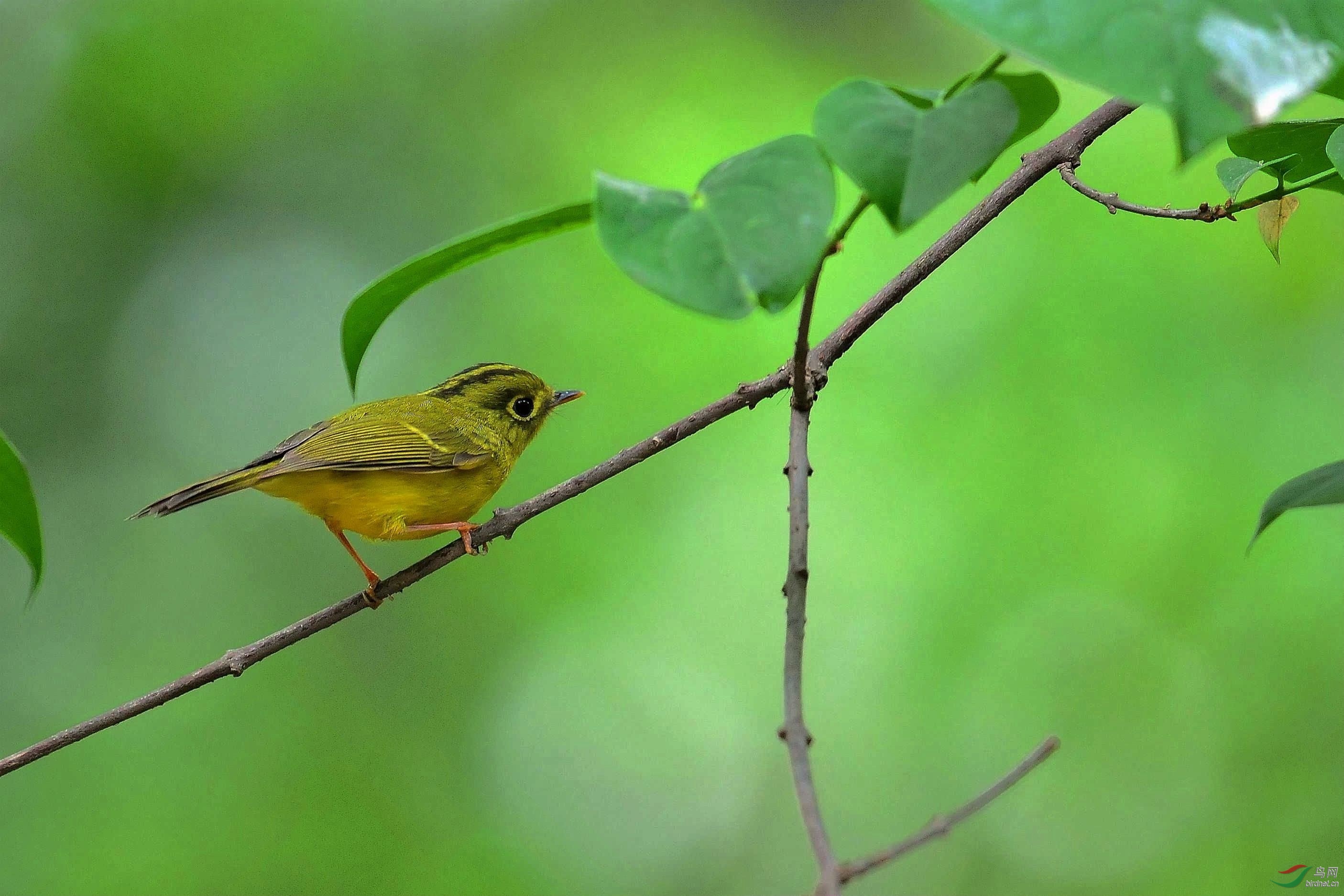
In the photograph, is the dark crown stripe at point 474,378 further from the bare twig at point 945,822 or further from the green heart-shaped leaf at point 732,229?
the bare twig at point 945,822

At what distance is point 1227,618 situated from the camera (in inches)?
214

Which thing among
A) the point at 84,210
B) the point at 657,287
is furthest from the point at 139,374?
the point at 657,287

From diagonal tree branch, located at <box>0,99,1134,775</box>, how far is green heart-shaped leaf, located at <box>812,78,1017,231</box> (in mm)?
621

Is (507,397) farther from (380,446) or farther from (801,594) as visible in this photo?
(801,594)

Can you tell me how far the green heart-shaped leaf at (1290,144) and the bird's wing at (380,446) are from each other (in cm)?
229

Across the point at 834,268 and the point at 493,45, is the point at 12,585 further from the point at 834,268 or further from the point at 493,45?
the point at 834,268

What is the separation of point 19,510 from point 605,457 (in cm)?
478

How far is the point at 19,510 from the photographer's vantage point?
5.50 feet

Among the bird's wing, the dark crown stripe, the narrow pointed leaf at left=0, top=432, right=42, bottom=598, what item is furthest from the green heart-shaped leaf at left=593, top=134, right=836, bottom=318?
the dark crown stripe

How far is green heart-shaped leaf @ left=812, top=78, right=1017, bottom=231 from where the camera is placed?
1.04m

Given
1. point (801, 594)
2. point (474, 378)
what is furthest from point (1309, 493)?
point (474, 378)

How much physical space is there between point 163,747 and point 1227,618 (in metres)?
5.60

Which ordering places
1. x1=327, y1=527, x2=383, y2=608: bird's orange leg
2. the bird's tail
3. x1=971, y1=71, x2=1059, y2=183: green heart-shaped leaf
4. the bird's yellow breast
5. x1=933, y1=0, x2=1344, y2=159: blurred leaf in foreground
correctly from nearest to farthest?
x1=933, y1=0, x2=1344, y2=159: blurred leaf in foreground → x1=971, y1=71, x2=1059, y2=183: green heart-shaped leaf → x1=327, y1=527, x2=383, y2=608: bird's orange leg → the bird's tail → the bird's yellow breast

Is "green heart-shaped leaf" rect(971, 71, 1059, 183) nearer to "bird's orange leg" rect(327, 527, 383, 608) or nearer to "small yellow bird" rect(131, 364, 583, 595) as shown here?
"bird's orange leg" rect(327, 527, 383, 608)
